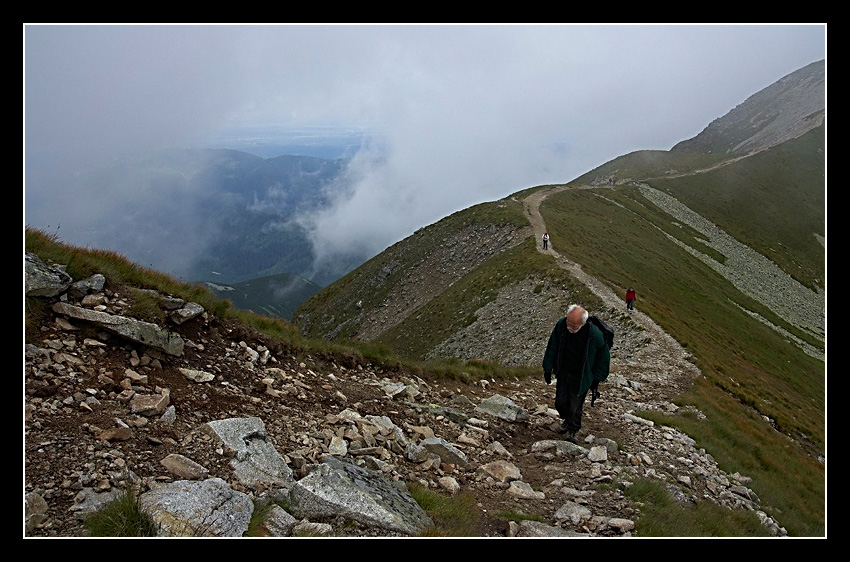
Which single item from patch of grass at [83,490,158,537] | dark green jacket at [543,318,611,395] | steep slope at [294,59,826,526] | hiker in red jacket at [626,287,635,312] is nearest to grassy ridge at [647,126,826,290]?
steep slope at [294,59,826,526]

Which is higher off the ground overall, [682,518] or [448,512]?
[448,512]

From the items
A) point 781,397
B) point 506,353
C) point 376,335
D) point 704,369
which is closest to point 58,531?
point 704,369

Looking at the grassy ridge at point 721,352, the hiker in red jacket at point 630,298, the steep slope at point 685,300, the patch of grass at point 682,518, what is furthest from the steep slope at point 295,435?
the hiker in red jacket at point 630,298

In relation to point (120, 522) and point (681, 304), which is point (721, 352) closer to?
point (681, 304)

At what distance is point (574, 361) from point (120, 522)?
316 inches

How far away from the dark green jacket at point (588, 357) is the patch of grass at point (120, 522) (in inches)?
288

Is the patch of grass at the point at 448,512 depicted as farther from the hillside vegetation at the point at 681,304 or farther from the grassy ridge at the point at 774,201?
the grassy ridge at the point at 774,201

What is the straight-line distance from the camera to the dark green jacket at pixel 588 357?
9.48m

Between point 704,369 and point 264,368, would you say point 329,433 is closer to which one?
point 264,368

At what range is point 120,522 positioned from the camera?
4.71m

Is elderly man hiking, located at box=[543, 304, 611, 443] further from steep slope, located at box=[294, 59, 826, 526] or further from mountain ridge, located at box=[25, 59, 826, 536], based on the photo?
steep slope, located at box=[294, 59, 826, 526]

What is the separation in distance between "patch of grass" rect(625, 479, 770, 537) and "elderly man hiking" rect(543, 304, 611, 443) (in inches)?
79.5

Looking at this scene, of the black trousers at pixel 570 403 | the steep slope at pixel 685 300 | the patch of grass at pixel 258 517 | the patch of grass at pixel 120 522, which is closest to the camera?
the patch of grass at pixel 120 522

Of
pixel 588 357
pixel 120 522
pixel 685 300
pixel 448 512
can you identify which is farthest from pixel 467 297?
pixel 120 522
